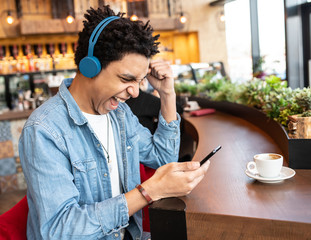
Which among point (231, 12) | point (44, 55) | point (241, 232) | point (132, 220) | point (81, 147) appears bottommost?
point (132, 220)

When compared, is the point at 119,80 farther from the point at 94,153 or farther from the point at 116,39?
the point at 94,153

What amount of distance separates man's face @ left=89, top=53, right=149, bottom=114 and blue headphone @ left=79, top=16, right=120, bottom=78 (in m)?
0.04

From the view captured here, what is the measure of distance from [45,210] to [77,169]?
7.4 inches

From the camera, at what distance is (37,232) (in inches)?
45.1

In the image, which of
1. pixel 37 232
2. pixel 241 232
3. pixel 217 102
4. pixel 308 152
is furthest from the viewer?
pixel 217 102

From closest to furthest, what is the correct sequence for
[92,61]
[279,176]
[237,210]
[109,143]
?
[237,210], [92,61], [279,176], [109,143]

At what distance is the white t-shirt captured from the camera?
136 centimetres

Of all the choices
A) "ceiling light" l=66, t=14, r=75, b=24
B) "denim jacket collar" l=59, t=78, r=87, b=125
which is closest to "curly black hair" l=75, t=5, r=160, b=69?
"denim jacket collar" l=59, t=78, r=87, b=125

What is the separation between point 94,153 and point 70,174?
6.6 inches

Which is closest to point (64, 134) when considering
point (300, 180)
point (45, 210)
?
point (45, 210)

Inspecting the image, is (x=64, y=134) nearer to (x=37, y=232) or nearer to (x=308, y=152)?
(x=37, y=232)

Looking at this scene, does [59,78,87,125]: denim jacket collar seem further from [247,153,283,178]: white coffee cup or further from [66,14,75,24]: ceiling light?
[66,14,75,24]: ceiling light

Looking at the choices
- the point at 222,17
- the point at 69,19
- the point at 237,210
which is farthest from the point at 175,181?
the point at 222,17

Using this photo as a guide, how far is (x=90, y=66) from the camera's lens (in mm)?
1153
